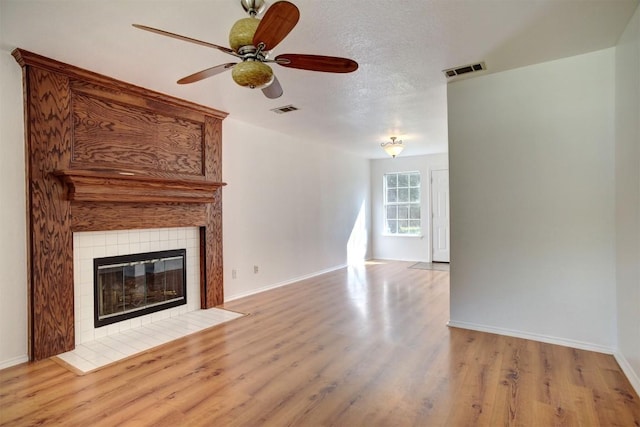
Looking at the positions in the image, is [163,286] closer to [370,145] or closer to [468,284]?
[468,284]

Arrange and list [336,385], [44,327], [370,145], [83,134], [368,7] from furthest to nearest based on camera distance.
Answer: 1. [370,145]
2. [83,134]
3. [44,327]
4. [336,385]
5. [368,7]

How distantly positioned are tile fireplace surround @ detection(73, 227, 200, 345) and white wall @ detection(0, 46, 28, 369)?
0.40 m

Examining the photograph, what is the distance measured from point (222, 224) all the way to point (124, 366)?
206 cm

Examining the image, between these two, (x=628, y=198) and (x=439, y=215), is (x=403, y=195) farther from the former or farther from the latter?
(x=628, y=198)

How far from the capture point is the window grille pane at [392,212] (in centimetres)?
806

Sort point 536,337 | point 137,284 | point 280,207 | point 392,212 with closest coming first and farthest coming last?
1. point 536,337
2. point 137,284
3. point 280,207
4. point 392,212

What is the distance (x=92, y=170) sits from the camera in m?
3.10

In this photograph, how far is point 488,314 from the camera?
3.26 meters

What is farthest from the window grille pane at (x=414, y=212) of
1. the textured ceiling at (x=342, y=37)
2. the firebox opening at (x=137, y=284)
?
the firebox opening at (x=137, y=284)

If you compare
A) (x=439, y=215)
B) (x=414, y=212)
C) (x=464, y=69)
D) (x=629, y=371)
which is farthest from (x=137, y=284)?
(x=439, y=215)

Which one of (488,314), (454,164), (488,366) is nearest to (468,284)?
(488,314)

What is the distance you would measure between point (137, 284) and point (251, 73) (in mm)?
2862

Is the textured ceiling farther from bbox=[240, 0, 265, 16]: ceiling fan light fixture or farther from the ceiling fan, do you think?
the ceiling fan

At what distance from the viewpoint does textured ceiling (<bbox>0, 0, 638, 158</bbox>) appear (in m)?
2.09
